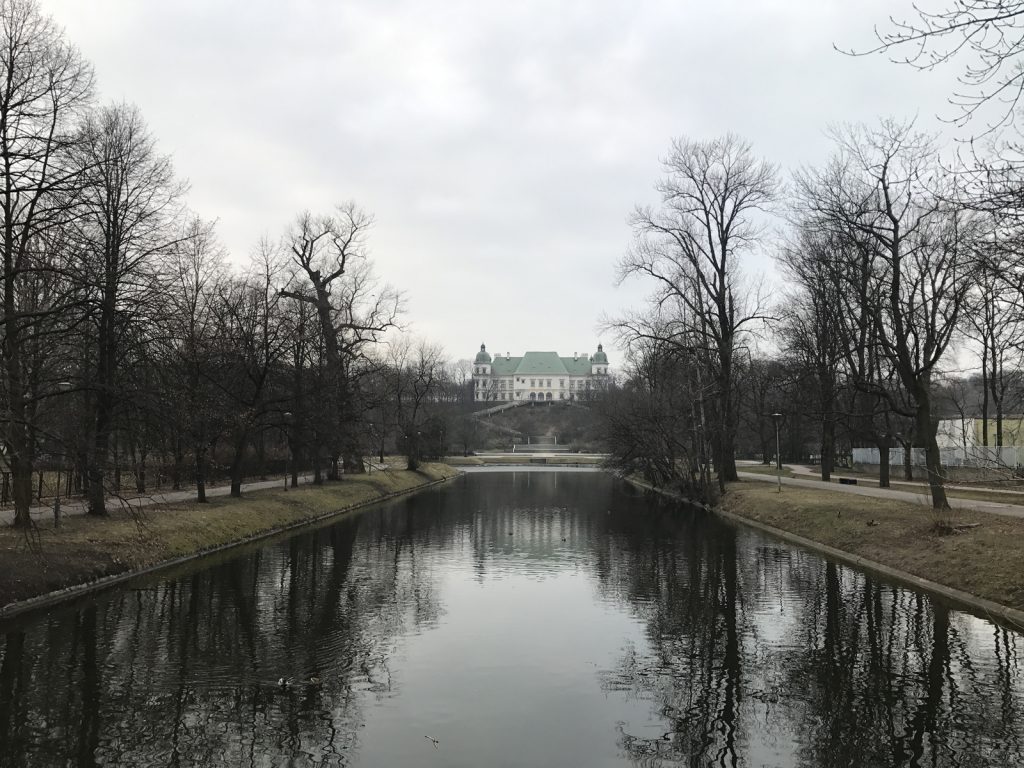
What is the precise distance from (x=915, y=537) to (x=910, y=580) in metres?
2.51

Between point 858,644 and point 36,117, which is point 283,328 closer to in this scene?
point 36,117

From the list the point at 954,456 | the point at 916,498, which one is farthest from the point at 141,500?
the point at 954,456

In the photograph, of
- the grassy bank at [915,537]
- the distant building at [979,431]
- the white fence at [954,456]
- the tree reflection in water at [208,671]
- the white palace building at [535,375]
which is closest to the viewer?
the tree reflection in water at [208,671]

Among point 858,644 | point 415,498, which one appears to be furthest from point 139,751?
point 415,498

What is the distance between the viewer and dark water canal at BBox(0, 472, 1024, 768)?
8.10 meters

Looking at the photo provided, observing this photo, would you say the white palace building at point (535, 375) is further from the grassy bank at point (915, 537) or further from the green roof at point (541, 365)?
the grassy bank at point (915, 537)

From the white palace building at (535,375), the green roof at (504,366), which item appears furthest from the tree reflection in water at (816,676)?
the green roof at (504,366)

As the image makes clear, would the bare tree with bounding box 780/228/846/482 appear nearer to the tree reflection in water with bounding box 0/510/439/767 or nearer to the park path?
the park path

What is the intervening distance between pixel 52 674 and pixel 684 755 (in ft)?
28.3

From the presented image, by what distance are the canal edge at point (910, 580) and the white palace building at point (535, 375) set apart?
146m

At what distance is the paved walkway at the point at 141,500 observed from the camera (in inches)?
813

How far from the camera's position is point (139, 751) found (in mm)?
7859

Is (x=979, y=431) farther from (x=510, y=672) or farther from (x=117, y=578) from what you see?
(x=117, y=578)

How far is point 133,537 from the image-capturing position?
19.2 m
